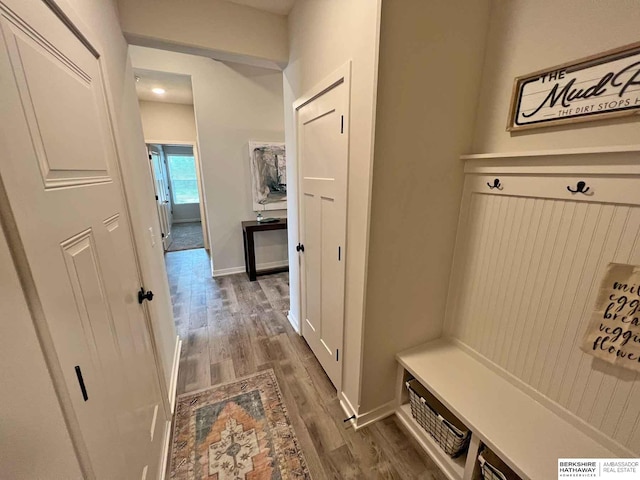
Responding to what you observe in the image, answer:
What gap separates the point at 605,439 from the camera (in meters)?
1.07

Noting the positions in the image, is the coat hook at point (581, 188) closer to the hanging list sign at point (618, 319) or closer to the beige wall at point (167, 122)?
the hanging list sign at point (618, 319)

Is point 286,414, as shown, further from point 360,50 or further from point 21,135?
point 360,50

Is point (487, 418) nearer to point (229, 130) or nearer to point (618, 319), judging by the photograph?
point (618, 319)

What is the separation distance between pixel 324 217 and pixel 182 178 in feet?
26.8

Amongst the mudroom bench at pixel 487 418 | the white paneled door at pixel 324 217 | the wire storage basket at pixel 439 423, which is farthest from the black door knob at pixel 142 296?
the wire storage basket at pixel 439 423

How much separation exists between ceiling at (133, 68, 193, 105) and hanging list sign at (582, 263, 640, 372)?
4.38 metres

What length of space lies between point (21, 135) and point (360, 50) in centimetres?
127

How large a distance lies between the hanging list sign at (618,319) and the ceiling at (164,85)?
4.38 meters

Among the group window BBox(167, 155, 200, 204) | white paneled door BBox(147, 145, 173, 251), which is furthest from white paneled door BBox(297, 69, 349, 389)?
window BBox(167, 155, 200, 204)

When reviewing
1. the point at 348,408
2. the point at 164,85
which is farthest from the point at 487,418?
the point at 164,85

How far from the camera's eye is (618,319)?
39.0 inches

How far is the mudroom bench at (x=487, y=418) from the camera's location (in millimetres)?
1059

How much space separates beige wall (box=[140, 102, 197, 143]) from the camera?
475 cm

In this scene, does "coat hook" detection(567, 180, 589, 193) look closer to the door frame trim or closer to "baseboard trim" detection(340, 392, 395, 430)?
the door frame trim
